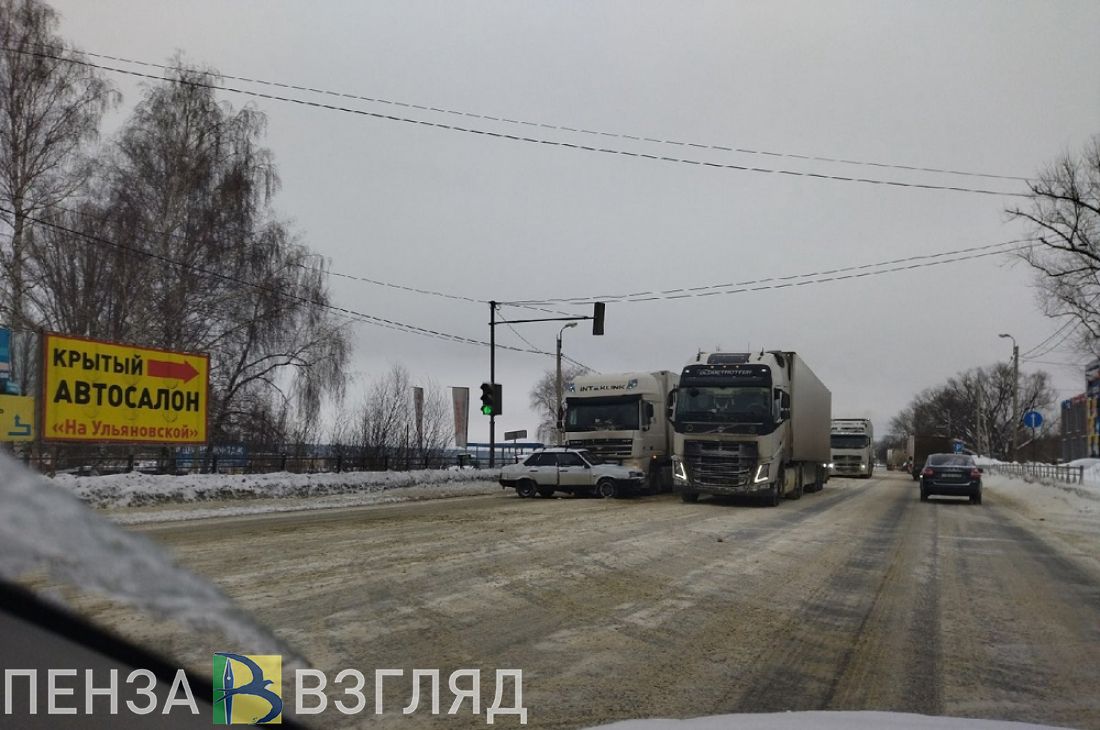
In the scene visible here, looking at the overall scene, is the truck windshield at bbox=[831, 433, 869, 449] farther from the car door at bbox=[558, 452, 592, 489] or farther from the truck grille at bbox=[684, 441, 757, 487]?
the truck grille at bbox=[684, 441, 757, 487]

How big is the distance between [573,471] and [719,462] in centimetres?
543

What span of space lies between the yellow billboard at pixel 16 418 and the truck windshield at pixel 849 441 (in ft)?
137

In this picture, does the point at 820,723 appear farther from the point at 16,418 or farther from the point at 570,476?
the point at 570,476

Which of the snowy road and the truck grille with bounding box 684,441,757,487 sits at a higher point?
the truck grille with bounding box 684,441,757,487

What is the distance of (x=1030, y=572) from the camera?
1062 cm

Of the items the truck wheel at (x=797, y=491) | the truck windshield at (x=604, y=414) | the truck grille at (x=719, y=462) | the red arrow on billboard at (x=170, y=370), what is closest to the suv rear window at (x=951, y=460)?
the truck wheel at (x=797, y=491)

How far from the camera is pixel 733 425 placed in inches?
855

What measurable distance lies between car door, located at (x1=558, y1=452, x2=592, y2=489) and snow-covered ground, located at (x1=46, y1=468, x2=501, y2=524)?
441 centimetres

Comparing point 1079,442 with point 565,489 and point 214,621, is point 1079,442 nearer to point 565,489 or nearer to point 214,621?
point 565,489

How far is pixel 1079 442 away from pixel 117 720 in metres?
110

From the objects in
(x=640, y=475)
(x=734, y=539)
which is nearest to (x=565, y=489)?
(x=640, y=475)

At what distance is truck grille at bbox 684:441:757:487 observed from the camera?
70.2ft

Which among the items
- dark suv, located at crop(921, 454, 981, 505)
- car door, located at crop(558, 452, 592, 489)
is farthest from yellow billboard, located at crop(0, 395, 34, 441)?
dark suv, located at crop(921, 454, 981, 505)

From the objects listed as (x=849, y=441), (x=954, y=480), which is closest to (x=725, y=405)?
(x=954, y=480)
